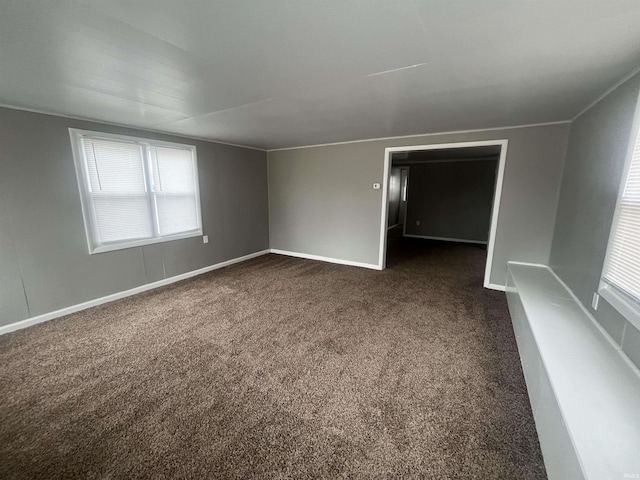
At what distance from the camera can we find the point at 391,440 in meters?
1.45

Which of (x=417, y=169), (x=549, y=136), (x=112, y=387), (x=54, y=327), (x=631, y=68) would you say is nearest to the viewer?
(x=631, y=68)

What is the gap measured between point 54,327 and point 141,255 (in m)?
1.17

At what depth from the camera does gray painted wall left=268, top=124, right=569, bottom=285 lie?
125 inches

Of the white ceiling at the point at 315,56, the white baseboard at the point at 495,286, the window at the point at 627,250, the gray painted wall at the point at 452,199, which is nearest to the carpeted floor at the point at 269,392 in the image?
the white baseboard at the point at 495,286

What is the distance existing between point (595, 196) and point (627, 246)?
0.73 meters

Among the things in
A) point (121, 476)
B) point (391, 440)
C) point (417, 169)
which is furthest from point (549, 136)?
point (121, 476)

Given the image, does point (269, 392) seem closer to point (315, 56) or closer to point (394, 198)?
point (315, 56)

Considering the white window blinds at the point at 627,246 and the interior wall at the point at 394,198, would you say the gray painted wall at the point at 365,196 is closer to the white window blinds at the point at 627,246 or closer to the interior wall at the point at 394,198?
the white window blinds at the point at 627,246

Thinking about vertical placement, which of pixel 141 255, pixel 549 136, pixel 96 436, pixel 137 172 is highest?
pixel 549 136

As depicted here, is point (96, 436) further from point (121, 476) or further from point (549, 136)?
point (549, 136)

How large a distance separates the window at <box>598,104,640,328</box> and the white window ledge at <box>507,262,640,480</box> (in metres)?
0.27

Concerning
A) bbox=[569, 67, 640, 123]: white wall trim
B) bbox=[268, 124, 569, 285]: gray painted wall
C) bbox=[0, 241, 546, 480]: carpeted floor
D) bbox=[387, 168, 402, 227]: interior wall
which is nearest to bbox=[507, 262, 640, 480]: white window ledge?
bbox=[0, 241, 546, 480]: carpeted floor

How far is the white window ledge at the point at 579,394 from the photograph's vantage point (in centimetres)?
96

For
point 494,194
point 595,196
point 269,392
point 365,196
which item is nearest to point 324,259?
point 365,196
